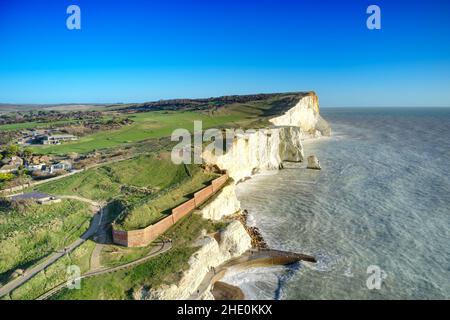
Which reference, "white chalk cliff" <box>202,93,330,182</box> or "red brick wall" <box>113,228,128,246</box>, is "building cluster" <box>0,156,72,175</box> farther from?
"red brick wall" <box>113,228,128,246</box>

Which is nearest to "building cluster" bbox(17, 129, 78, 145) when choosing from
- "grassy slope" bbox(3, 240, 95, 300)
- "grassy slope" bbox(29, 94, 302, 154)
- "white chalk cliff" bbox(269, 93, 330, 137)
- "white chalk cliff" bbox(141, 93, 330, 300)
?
"grassy slope" bbox(29, 94, 302, 154)

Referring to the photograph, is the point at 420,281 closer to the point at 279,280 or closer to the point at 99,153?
the point at 279,280

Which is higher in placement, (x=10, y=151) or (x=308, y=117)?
(x=308, y=117)

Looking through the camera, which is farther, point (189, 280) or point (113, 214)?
point (113, 214)

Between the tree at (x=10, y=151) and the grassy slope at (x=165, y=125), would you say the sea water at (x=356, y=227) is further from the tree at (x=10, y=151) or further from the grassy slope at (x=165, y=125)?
the tree at (x=10, y=151)

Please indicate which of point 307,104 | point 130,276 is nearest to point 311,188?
point 130,276

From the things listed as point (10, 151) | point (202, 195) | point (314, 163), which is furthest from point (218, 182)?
point (10, 151)

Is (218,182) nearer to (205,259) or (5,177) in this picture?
(205,259)
